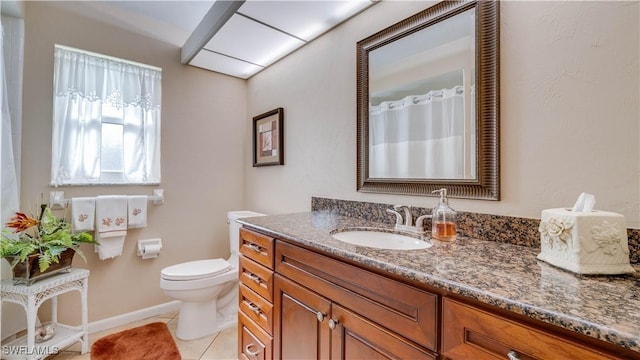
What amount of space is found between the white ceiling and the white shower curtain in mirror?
26.2 inches

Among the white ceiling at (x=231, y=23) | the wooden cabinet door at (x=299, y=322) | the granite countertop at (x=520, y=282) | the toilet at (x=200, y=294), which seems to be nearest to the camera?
the granite countertop at (x=520, y=282)

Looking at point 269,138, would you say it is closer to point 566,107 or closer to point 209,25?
point 209,25

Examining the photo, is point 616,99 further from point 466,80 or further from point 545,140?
point 466,80

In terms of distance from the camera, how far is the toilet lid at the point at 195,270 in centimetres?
185

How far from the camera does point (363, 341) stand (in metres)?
0.86

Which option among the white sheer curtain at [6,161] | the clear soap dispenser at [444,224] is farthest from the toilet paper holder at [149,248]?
the clear soap dispenser at [444,224]

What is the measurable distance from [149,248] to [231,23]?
1799 millimetres

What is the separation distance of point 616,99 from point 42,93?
9.73 ft

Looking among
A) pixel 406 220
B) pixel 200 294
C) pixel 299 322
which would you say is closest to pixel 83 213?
pixel 200 294

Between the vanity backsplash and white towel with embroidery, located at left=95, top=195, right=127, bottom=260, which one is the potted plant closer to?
white towel with embroidery, located at left=95, top=195, right=127, bottom=260

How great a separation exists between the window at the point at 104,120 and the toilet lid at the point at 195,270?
0.79 m

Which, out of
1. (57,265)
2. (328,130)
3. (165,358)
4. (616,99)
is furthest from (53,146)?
(616,99)

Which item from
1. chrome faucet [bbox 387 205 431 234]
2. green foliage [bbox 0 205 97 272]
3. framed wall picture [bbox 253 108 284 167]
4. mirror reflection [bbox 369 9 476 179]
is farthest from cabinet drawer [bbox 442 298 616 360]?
green foliage [bbox 0 205 97 272]

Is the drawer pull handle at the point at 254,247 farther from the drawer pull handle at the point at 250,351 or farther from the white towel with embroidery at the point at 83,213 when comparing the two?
the white towel with embroidery at the point at 83,213
